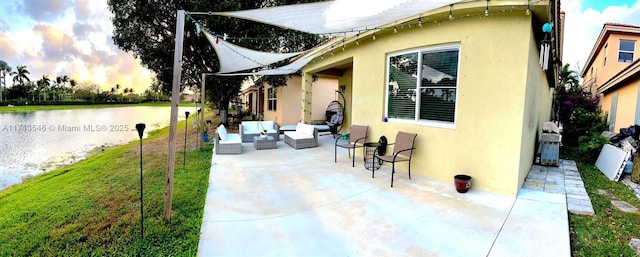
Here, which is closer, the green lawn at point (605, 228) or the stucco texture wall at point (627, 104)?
the green lawn at point (605, 228)

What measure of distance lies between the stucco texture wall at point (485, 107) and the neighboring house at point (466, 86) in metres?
0.01

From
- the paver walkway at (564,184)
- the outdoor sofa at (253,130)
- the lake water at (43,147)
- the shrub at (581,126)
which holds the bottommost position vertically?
the lake water at (43,147)

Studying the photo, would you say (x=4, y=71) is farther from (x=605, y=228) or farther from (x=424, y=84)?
(x=605, y=228)

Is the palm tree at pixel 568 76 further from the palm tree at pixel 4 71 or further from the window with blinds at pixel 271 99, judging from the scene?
the palm tree at pixel 4 71

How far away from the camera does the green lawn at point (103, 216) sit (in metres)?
2.71

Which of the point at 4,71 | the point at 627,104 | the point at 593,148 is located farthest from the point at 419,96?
the point at 4,71

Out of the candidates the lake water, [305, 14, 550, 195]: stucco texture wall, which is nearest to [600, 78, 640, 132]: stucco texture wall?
[305, 14, 550, 195]: stucco texture wall

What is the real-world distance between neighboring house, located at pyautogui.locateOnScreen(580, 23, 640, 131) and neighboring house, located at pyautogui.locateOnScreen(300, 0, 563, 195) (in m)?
5.67

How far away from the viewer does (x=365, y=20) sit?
13.9 feet

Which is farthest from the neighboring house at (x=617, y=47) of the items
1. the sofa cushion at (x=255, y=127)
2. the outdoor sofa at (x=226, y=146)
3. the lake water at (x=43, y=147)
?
the lake water at (x=43, y=147)

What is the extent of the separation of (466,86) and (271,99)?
40.3 ft

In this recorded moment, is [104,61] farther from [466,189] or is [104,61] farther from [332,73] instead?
[466,189]

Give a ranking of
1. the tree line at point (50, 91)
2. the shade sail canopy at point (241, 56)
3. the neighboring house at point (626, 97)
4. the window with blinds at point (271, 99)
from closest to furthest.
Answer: the shade sail canopy at point (241, 56), the neighboring house at point (626, 97), the window with blinds at point (271, 99), the tree line at point (50, 91)

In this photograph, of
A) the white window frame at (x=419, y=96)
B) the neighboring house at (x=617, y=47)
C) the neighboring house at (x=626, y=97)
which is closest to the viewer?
the white window frame at (x=419, y=96)
